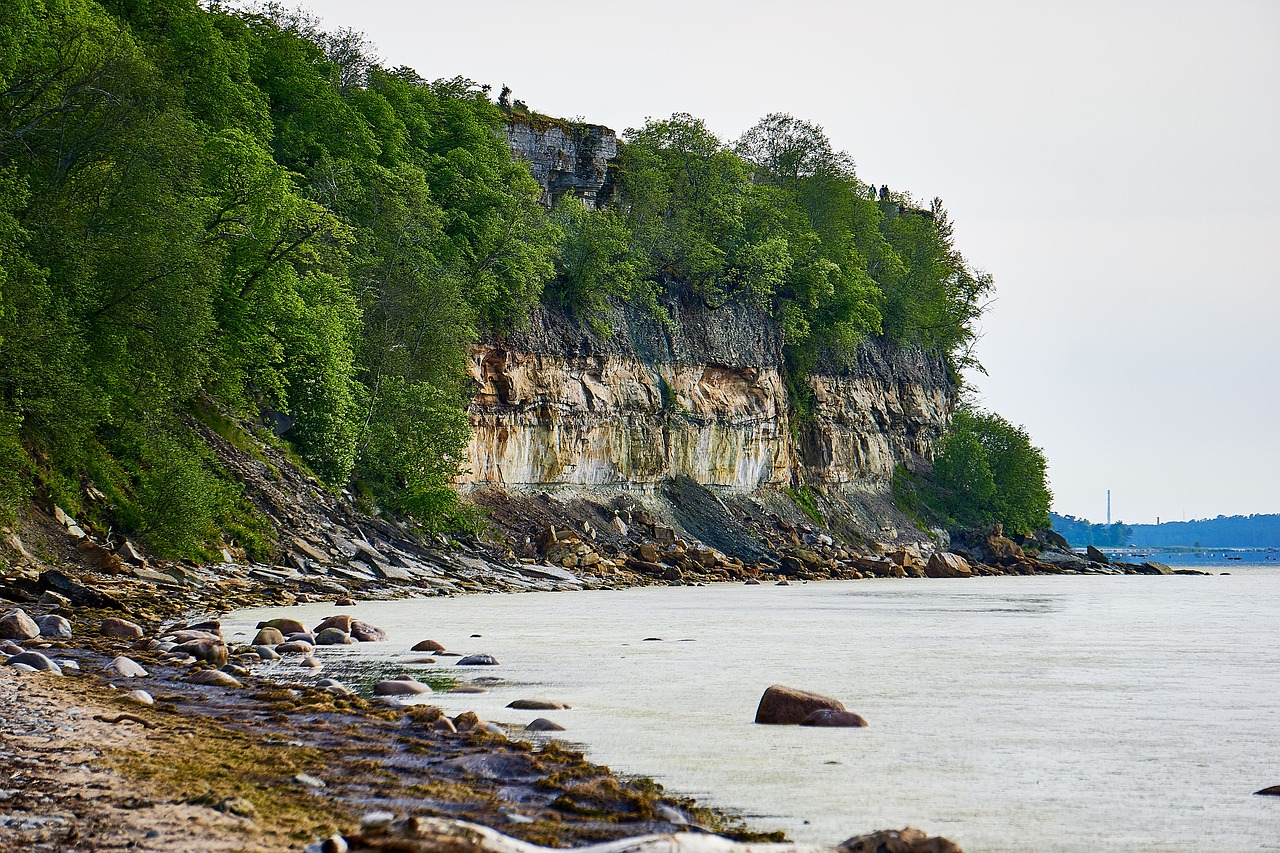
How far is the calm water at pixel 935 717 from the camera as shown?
6680mm

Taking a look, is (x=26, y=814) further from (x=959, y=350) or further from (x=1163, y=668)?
(x=959, y=350)

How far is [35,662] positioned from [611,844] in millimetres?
8867

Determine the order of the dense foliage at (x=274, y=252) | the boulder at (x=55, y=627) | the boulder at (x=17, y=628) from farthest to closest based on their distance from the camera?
1. the dense foliage at (x=274, y=252)
2. the boulder at (x=55, y=627)
3. the boulder at (x=17, y=628)

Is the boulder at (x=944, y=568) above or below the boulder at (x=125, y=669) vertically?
below

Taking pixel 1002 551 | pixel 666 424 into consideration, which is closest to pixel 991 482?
pixel 1002 551

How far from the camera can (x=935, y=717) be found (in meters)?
10.7

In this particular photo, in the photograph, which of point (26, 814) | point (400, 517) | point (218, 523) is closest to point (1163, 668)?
point (26, 814)

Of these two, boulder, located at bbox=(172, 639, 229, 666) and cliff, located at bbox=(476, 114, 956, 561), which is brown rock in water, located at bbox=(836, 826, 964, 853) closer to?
boulder, located at bbox=(172, 639, 229, 666)

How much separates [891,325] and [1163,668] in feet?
285

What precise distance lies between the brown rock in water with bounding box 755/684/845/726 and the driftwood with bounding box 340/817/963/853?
15.2 ft

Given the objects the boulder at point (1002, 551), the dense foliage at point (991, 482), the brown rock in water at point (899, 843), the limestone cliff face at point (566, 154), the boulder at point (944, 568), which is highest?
the limestone cliff face at point (566, 154)

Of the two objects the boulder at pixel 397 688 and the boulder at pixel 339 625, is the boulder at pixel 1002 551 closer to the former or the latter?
the boulder at pixel 339 625

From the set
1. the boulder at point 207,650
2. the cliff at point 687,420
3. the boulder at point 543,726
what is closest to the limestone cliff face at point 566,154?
the cliff at point 687,420

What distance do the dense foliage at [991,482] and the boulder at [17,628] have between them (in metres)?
83.5
